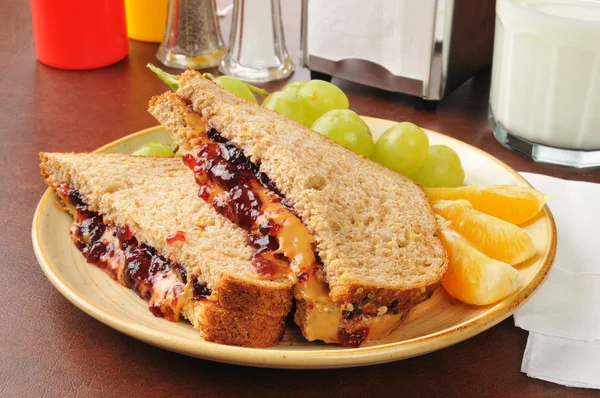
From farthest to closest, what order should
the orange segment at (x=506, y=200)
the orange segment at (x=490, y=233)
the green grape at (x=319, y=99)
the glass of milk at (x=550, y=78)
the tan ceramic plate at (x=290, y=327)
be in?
1. the glass of milk at (x=550, y=78)
2. the green grape at (x=319, y=99)
3. the orange segment at (x=506, y=200)
4. the orange segment at (x=490, y=233)
5. the tan ceramic plate at (x=290, y=327)

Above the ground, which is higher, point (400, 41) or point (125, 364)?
point (400, 41)

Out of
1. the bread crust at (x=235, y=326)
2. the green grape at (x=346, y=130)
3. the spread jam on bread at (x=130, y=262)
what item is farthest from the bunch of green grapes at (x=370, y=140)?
the bread crust at (x=235, y=326)

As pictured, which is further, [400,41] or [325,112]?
[400,41]

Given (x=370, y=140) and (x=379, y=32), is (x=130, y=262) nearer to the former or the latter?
(x=370, y=140)

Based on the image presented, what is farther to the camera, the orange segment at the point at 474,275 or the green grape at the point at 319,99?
the green grape at the point at 319,99

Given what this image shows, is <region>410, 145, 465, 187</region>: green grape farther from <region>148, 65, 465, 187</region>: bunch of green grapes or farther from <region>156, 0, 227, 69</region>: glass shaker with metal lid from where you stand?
<region>156, 0, 227, 69</region>: glass shaker with metal lid

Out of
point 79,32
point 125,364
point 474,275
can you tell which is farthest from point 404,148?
point 79,32

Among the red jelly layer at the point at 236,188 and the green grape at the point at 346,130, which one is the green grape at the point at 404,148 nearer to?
the green grape at the point at 346,130

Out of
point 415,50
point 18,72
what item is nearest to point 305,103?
point 415,50
